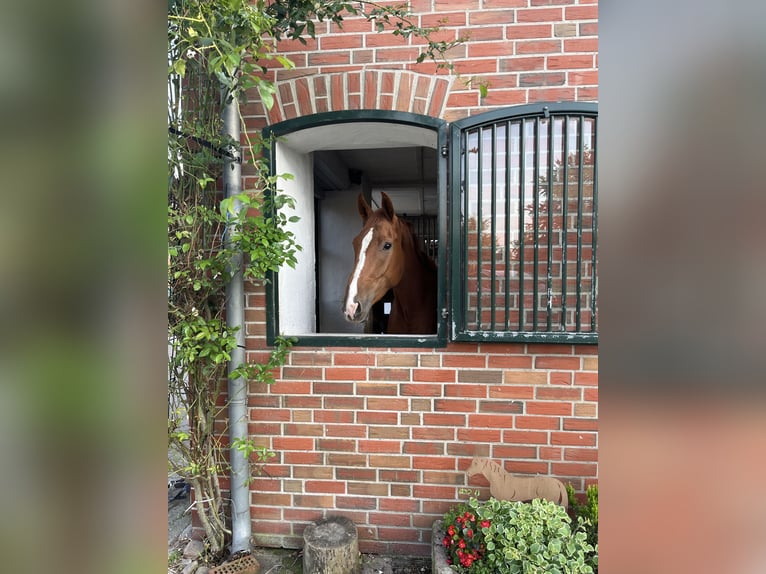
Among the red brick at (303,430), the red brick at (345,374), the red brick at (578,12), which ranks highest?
the red brick at (578,12)

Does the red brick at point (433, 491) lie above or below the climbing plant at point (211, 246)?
below

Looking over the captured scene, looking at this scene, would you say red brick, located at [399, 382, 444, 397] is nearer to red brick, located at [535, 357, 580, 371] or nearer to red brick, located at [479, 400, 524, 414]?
red brick, located at [479, 400, 524, 414]

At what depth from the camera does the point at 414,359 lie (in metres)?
2.24

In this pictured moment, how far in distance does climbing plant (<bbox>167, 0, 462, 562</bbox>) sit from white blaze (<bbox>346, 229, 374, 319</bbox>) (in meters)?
0.48

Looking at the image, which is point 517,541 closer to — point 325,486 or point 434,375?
point 434,375

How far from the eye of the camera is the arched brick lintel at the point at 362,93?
2.17 m

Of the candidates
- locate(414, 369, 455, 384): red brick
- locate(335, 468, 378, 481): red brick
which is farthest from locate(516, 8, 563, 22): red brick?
locate(335, 468, 378, 481): red brick

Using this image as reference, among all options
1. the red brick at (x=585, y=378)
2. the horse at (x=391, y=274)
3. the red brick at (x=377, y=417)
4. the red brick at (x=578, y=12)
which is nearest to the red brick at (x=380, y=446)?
the red brick at (x=377, y=417)

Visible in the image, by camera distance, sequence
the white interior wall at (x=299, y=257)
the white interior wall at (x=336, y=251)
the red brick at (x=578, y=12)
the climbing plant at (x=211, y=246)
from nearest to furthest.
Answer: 1. the climbing plant at (x=211, y=246)
2. the red brick at (x=578, y=12)
3. the white interior wall at (x=299, y=257)
4. the white interior wall at (x=336, y=251)

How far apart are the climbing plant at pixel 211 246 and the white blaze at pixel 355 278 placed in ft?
1.56

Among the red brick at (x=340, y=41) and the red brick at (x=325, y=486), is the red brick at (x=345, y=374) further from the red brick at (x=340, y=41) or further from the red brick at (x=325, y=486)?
the red brick at (x=340, y=41)

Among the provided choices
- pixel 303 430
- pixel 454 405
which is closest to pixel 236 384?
pixel 303 430
